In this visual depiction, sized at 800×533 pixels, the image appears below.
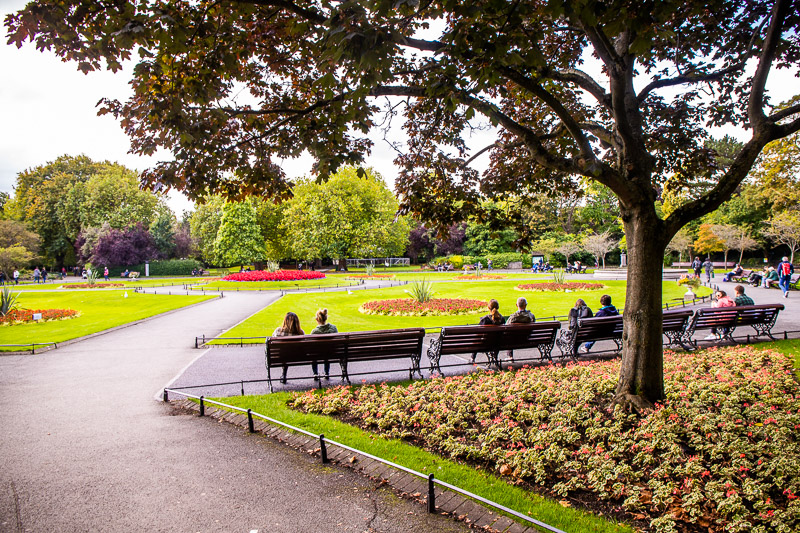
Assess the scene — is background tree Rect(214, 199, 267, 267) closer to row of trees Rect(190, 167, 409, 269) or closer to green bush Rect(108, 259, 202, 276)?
row of trees Rect(190, 167, 409, 269)

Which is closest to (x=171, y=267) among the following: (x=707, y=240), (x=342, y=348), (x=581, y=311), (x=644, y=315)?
(x=342, y=348)

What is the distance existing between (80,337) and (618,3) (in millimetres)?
15568

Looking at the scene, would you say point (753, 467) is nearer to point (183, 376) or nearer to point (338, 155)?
point (338, 155)

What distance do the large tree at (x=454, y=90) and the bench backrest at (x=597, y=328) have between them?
2912mm

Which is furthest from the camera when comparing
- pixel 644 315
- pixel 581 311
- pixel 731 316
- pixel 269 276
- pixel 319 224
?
pixel 319 224

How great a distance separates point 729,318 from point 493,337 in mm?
6218

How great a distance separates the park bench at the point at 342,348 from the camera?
24.5 feet

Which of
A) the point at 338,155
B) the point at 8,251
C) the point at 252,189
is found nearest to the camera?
the point at 338,155

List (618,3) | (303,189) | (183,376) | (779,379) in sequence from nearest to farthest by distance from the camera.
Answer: (618,3)
(779,379)
(183,376)
(303,189)

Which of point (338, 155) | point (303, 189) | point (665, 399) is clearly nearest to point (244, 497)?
point (338, 155)

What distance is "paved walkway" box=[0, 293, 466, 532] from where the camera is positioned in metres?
3.69

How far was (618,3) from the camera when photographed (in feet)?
12.5

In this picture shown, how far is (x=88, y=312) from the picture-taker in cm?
1975

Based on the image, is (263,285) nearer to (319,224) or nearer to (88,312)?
(88,312)
